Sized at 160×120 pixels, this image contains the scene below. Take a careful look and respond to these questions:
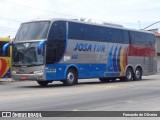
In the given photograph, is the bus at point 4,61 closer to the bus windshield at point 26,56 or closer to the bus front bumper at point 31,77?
the bus windshield at point 26,56

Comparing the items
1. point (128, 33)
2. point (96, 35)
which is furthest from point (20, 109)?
point (128, 33)

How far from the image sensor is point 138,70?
30.7m

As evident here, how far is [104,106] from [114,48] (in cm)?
1444

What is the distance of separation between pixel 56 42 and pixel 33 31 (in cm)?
139

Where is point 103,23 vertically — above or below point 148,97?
above

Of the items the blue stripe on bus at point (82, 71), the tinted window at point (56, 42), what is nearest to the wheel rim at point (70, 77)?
the blue stripe on bus at point (82, 71)

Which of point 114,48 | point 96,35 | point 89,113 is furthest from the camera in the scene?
point 114,48

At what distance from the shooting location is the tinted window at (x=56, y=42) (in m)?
22.1

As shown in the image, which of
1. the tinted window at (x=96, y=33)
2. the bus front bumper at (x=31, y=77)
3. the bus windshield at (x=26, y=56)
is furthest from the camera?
the tinted window at (x=96, y=33)

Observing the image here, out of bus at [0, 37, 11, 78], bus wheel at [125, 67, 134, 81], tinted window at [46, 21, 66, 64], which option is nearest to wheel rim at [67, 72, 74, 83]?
tinted window at [46, 21, 66, 64]

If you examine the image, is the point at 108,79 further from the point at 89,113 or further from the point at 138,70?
the point at 89,113

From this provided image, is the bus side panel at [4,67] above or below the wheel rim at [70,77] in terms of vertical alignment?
above

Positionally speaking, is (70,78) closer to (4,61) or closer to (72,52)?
(72,52)

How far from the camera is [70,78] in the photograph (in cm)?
2353
